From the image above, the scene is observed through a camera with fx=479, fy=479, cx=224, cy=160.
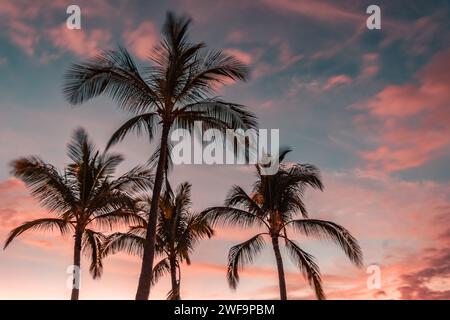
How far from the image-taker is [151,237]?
1270 cm

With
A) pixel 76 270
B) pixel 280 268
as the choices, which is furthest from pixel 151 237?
pixel 280 268

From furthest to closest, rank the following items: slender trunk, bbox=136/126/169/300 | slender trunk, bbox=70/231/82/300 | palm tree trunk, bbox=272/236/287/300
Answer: palm tree trunk, bbox=272/236/287/300
slender trunk, bbox=70/231/82/300
slender trunk, bbox=136/126/169/300

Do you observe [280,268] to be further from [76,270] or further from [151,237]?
[151,237]

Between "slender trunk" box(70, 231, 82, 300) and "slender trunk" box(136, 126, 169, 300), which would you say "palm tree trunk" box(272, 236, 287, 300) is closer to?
"slender trunk" box(70, 231, 82, 300)

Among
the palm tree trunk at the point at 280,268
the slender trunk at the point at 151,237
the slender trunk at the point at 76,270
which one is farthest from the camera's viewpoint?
the palm tree trunk at the point at 280,268

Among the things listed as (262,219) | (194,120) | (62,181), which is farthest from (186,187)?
(194,120)

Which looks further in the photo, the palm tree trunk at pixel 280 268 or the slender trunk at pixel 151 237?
the palm tree trunk at pixel 280 268

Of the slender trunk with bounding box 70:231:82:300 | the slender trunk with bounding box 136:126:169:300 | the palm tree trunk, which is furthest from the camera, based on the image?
the palm tree trunk

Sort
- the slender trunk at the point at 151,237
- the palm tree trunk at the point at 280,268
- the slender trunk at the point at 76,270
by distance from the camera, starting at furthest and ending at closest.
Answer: the palm tree trunk at the point at 280,268, the slender trunk at the point at 76,270, the slender trunk at the point at 151,237

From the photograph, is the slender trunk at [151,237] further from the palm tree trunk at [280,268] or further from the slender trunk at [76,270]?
the palm tree trunk at [280,268]

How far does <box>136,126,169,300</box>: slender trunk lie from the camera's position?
39.8ft

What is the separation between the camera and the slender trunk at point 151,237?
12133 millimetres

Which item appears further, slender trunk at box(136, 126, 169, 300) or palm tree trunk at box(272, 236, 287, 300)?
palm tree trunk at box(272, 236, 287, 300)
